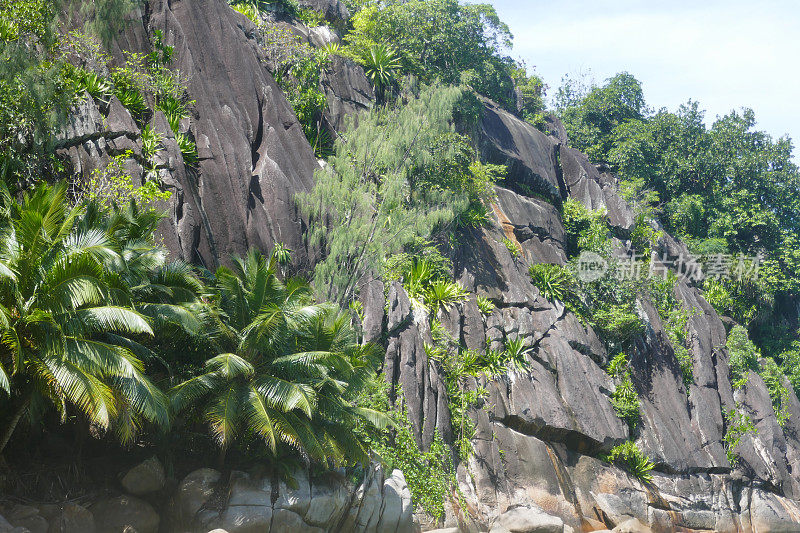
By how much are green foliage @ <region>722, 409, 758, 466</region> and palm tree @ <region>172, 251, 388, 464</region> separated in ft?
51.9

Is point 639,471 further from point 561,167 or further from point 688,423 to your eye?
point 561,167

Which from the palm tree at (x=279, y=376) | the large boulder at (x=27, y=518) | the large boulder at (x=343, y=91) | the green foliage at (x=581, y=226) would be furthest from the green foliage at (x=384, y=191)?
the large boulder at (x=27, y=518)

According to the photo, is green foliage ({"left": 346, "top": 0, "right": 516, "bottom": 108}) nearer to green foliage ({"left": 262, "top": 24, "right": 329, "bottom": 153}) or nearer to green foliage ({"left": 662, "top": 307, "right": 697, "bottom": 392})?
green foliage ({"left": 262, "top": 24, "right": 329, "bottom": 153})

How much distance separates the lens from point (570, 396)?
809 inches

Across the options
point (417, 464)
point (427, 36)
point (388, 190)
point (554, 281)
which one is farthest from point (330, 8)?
point (417, 464)

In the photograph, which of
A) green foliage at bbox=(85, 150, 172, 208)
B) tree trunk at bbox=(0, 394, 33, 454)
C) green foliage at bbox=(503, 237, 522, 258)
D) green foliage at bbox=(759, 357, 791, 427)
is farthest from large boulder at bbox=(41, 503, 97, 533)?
green foliage at bbox=(759, 357, 791, 427)

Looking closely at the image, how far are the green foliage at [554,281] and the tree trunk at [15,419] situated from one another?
16855 millimetres

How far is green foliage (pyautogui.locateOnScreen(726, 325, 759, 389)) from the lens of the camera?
87.0 feet

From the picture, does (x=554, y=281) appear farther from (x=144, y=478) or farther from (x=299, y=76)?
(x=144, y=478)

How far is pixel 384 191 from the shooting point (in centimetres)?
1916

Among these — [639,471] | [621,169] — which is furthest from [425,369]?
[621,169]

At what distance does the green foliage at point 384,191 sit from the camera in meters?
17.8

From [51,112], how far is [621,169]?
27099mm

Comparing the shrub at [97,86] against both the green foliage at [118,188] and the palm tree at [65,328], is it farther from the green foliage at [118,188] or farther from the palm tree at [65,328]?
the palm tree at [65,328]
